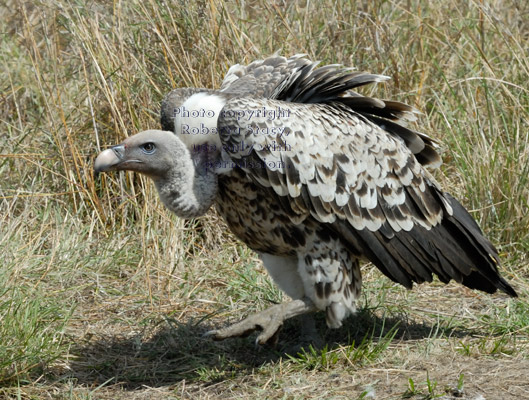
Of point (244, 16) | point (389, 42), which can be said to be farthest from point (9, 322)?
point (389, 42)

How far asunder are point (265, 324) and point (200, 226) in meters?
1.86

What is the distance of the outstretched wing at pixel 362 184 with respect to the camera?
3.92 metres

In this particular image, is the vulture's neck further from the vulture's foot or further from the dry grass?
the dry grass

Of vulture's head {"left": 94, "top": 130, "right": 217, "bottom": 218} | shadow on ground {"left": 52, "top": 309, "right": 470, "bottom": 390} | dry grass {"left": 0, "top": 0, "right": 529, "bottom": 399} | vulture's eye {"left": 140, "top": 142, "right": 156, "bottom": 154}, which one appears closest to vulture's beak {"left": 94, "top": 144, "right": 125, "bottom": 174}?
vulture's head {"left": 94, "top": 130, "right": 217, "bottom": 218}

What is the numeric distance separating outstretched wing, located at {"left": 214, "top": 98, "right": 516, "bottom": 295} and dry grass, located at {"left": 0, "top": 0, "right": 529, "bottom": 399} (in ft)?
1.45

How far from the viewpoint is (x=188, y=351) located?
175 inches

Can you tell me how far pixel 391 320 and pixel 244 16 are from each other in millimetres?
2595

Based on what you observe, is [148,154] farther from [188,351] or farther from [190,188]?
[188,351]

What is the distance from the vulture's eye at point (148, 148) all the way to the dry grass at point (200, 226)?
1.05 metres

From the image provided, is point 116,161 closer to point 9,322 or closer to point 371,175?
point 9,322

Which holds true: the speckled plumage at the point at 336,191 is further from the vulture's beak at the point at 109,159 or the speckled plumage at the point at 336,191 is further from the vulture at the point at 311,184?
the vulture's beak at the point at 109,159

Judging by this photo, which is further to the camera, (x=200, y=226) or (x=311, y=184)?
(x=200, y=226)

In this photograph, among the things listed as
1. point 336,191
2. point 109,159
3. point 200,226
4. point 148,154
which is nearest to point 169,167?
point 148,154

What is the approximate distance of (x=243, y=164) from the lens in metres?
3.92
